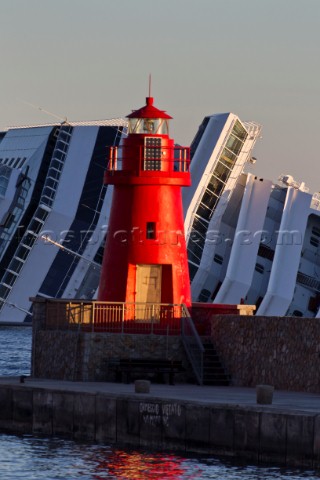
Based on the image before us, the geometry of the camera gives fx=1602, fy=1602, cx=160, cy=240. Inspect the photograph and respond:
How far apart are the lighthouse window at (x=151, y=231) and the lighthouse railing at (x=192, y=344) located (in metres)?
1.70

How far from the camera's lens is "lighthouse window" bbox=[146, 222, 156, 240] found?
34.2 meters

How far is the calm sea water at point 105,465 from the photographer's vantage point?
24.4 m

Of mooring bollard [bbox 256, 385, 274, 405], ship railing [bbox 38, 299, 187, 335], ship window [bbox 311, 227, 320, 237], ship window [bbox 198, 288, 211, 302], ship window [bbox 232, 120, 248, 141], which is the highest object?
ship window [bbox 232, 120, 248, 141]

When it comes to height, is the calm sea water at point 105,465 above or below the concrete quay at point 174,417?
below

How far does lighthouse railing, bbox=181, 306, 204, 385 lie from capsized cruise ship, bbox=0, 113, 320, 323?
1271 inches

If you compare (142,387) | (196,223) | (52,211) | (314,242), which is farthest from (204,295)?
(142,387)

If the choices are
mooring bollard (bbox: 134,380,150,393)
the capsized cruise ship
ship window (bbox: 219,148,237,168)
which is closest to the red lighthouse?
mooring bollard (bbox: 134,380,150,393)

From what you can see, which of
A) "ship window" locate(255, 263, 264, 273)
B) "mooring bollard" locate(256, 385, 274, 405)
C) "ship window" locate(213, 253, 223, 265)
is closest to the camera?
"mooring bollard" locate(256, 385, 274, 405)

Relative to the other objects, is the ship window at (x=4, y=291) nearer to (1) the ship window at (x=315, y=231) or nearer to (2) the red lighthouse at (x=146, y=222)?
(1) the ship window at (x=315, y=231)

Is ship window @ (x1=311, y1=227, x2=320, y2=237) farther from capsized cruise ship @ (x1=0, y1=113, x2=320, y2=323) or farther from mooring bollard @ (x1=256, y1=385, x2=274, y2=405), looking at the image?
mooring bollard @ (x1=256, y1=385, x2=274, y2=405)

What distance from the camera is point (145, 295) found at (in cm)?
3469

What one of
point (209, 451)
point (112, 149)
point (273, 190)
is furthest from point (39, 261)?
point (209, 451)

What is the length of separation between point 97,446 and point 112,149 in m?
9.52

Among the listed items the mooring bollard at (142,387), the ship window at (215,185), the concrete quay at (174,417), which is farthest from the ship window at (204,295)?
the mooring bollard at (142,387)
